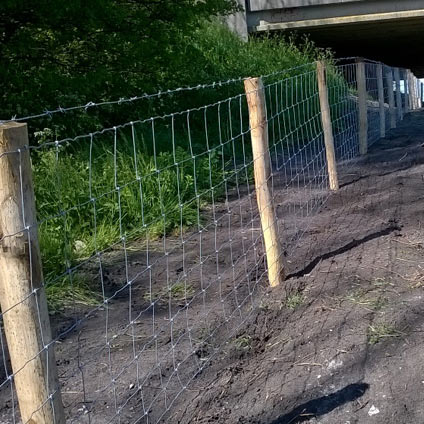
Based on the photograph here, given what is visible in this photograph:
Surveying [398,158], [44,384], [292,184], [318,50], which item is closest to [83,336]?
[44,384]

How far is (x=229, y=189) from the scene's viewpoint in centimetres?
937

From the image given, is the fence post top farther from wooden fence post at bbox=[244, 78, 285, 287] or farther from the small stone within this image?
Result: wooden fence post at bbox=[244, 78, 285, 287]

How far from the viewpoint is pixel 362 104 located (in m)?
10.7

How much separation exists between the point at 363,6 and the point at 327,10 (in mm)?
891

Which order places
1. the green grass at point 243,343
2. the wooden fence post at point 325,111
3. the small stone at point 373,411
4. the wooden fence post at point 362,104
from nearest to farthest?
the small stone at point 373,411 → the green grass at point 243,343 → the wooden fence post at point 325,111 → the wooden fence post at point 362,104

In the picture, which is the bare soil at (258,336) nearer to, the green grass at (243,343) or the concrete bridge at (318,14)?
the green grass at (243,343)

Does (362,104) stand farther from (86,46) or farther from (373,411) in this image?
(373,411)

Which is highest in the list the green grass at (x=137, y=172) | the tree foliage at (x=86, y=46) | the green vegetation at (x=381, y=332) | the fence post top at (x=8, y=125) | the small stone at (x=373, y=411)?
→ the tree foliage at (x=86, y=46)

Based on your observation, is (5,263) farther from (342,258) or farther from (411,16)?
(411,16)

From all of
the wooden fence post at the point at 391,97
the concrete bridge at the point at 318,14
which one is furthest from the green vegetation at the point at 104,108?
the concrete bridge at the point at 318,14

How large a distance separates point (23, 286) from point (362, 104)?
29.5ft

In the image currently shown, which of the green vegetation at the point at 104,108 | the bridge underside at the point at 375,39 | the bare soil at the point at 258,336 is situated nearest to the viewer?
the bare soil at the point at 258,336

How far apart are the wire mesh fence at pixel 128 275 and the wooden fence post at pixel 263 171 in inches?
3.1

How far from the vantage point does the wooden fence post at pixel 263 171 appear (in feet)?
16.6
